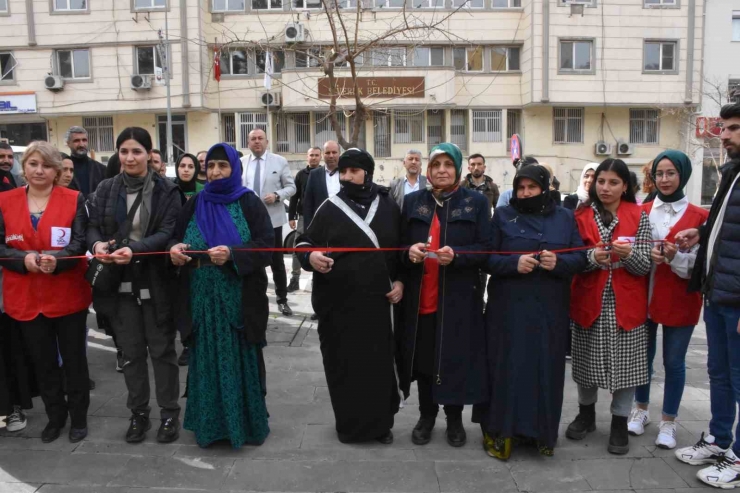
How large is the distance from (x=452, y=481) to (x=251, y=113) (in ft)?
75.2

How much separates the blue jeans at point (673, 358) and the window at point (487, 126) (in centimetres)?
2132

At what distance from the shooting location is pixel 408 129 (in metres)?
24.8

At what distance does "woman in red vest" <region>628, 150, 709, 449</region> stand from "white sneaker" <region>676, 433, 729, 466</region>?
0.19 m

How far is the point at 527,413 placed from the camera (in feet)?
12.4

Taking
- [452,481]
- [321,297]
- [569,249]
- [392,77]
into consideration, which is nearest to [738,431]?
[569,249]

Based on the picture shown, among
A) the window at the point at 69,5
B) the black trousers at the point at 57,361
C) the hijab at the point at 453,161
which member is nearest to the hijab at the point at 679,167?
the hijab at the point at 453,161

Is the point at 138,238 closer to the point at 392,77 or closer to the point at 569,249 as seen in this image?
the point at 569,249

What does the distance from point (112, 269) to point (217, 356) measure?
918 millimetres

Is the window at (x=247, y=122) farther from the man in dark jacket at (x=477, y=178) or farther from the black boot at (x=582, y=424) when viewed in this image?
the black boot at (x=582, y=424)

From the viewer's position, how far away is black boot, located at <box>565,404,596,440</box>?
4223 mm

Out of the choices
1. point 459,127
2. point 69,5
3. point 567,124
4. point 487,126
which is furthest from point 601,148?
point 69,5

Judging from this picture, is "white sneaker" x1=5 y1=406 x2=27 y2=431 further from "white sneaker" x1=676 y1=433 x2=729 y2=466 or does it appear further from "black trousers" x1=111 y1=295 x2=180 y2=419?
"white sneaker" x1=676 y1=433 x2=729 y2=466

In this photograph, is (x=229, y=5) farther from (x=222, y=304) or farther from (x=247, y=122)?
(x=222, y=304)

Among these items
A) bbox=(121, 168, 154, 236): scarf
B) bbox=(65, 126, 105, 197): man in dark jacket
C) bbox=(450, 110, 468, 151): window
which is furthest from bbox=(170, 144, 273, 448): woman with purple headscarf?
bbox=(450, 110, 468, 151): window
